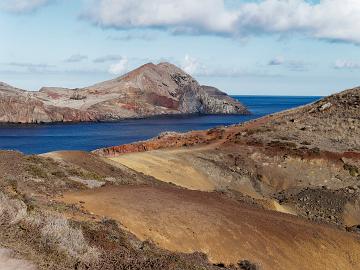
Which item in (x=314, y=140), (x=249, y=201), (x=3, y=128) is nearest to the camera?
(x=249, y=201)

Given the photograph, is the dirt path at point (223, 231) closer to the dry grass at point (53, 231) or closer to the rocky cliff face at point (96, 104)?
the dry grass at point (53, 231)

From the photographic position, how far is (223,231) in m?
22.4

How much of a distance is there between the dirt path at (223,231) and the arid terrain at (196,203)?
0.20ft

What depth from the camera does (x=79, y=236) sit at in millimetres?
14750

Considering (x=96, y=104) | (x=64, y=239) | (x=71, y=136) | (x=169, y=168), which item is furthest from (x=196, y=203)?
(x=96, y=104)

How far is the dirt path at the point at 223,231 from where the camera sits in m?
20.9

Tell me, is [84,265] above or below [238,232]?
above

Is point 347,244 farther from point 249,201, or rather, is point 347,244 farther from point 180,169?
point 180,169

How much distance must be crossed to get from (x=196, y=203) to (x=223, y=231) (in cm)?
401

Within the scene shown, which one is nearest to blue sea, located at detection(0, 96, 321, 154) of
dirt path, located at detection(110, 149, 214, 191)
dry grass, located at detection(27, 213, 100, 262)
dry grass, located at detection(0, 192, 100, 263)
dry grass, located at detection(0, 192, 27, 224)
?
dirt path, located at detection(110, 149, 214, 191)

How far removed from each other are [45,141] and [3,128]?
119 feet

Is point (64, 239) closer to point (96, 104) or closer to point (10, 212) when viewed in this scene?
point (10, 212)

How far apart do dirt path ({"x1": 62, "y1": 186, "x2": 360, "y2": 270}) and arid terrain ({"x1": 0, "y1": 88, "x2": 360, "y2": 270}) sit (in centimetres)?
6

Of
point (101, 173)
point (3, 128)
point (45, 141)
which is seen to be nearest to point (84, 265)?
point (101, 173)
